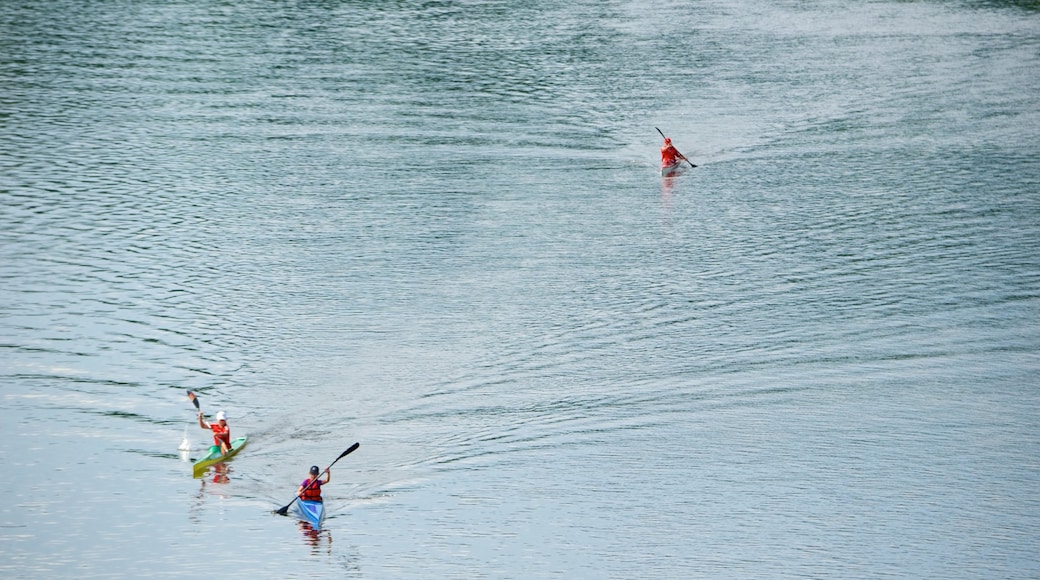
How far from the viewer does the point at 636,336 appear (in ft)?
137

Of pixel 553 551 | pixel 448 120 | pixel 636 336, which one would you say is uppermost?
pixel 448 120

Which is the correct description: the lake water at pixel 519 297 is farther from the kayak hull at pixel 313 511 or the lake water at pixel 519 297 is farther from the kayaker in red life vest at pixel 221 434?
the kayaker in red life vest at pixel 221 434

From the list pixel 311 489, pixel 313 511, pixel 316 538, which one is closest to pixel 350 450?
pixel 311 489

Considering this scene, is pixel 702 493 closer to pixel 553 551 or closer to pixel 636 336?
pixel 553 551

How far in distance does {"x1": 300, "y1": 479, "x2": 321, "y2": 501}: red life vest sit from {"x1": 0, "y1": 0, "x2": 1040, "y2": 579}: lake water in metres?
0.91

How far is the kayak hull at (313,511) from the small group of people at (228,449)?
126 millimetres

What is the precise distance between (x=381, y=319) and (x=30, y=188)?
2098 centimetres

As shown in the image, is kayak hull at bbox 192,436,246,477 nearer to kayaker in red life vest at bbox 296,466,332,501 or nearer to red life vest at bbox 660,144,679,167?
kayaker in red life vest at bbox 296,466,332,501

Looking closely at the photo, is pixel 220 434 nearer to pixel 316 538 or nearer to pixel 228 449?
pixel 228 449

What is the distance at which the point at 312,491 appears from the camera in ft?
103

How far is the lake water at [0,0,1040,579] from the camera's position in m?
33.0

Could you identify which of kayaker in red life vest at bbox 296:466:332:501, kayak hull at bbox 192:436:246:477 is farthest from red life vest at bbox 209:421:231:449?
kayaker in red life vest at bbox 296:466:332:501

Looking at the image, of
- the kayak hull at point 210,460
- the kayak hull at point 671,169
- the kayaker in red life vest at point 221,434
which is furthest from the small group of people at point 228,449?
the kayak hull at point 671,169

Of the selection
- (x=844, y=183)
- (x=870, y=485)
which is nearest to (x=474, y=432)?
(x=870, y=485)
